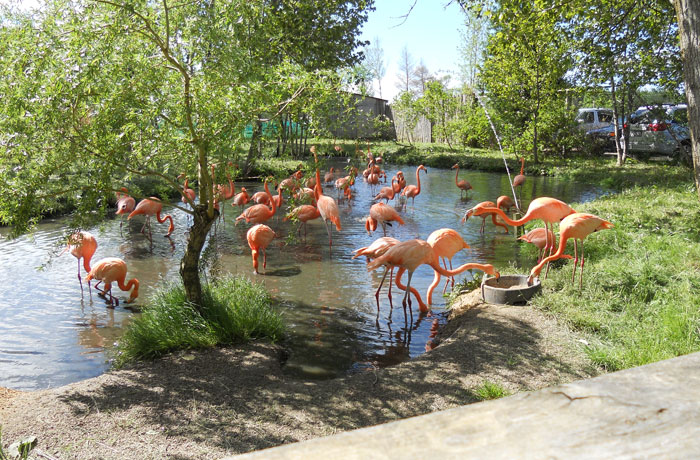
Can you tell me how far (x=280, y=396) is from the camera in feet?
13.1

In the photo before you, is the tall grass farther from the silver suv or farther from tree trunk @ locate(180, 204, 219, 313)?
the silver suv

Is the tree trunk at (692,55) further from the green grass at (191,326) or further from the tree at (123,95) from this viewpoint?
the green grass at (191,326)

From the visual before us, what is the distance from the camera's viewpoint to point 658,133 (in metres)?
19.2

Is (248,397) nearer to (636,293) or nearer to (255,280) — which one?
(255,280)

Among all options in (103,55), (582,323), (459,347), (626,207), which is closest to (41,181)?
(103,55)

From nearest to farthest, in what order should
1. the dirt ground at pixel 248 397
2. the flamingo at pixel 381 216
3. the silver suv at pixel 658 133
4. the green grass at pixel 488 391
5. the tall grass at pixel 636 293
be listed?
1. the dirt ground at pixel 248 397
2. the green grass at pixel 488 391
3. the tall grass at pixel 636 293
4. the flamingo at pixel 381 216
5. the silver suv at pixel 658 133

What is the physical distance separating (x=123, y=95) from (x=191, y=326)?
2.19 m

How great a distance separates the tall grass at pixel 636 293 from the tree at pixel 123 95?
3328 mm

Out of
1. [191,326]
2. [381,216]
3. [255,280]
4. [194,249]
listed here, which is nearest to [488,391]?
[191,326]

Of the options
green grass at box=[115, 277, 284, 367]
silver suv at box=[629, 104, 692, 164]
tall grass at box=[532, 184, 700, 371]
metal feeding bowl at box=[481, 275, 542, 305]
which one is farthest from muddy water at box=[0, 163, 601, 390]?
silver suv at box=[629, 104, 692, 164]

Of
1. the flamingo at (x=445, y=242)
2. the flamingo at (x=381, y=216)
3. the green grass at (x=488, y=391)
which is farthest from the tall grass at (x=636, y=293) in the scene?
the flamingo at (x=381, y=216)

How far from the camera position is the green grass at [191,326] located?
4906 millimetres

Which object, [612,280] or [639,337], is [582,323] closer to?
[639,337]

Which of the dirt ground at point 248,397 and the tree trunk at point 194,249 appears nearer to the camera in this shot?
the dirt ground at point 248,397
